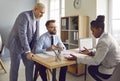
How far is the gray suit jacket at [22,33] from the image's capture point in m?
2.18

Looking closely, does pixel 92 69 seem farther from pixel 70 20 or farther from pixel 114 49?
pixel 70 20

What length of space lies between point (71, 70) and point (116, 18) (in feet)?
4.98

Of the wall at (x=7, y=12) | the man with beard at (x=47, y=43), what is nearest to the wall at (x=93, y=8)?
the man with beard at (x=47, y=43)

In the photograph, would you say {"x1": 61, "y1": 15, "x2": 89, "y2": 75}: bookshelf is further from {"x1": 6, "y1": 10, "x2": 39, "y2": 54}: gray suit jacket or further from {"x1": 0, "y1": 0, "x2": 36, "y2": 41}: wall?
{"x1": 0, "y1": 0, "x2": 36, "y2": 41}: wall

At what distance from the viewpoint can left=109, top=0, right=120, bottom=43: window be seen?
11.1ft

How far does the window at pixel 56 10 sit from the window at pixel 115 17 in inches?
68.3

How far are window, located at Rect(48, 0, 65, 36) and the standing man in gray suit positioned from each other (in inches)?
101

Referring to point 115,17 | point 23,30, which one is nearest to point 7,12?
point 23,30

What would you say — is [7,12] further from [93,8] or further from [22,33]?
[22,33]

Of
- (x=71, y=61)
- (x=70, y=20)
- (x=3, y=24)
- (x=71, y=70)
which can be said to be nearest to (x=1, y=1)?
(x=3, y=24)

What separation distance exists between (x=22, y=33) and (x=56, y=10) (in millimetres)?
3174

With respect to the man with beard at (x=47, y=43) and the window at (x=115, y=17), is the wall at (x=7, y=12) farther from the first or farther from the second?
the window at (x=115, y=17)

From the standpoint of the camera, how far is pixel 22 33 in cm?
219

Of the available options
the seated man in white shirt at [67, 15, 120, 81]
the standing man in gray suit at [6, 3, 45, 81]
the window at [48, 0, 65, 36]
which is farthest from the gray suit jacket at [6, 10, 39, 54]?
the window at [48, 0, 65, 36]
